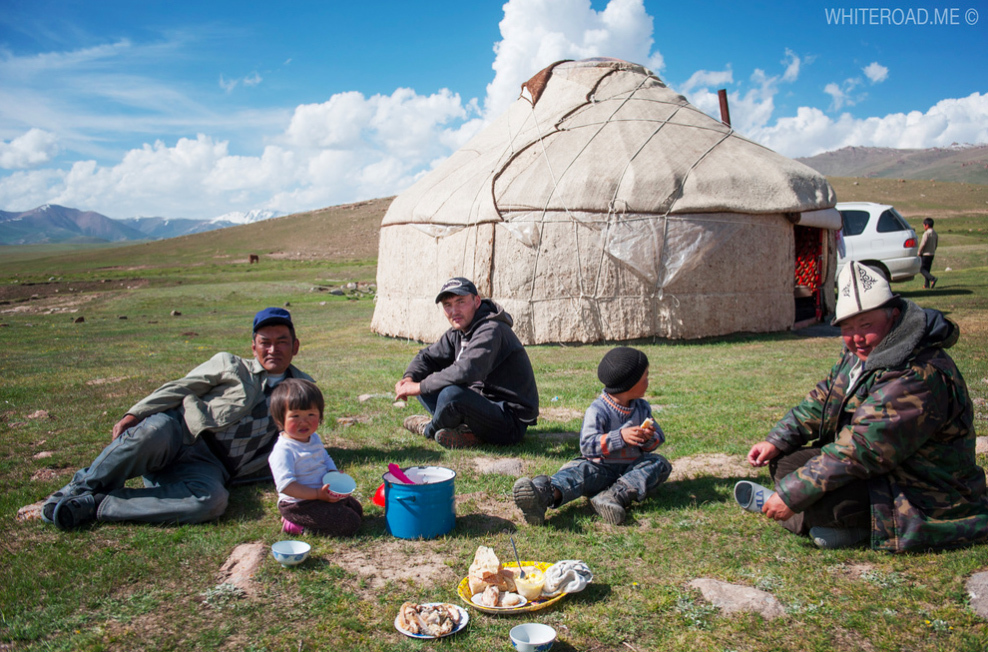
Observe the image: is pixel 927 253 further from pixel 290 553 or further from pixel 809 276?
pixel 290 553

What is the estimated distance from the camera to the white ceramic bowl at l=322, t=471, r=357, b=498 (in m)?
3.01

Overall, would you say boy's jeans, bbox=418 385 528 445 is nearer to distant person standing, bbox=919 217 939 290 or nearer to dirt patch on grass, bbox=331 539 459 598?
dirt patch on grass, bbox=331 539 459 598

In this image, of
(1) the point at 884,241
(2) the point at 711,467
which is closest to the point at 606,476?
(2) the point at 711,467

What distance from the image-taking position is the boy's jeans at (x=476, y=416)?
167 inches

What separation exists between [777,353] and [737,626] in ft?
20.1

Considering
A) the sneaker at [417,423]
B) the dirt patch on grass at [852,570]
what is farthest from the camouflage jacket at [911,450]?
the sneaker at [417,423]

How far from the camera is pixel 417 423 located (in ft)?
15.7

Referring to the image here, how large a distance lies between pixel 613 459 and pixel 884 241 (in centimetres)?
1187

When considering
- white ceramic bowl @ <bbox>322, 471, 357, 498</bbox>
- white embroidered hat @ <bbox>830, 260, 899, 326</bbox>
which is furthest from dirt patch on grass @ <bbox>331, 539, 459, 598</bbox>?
white embroidered hat @ <bbox>830, 260, 899, 326</bbox>

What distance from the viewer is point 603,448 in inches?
127

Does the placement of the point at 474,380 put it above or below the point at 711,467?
above

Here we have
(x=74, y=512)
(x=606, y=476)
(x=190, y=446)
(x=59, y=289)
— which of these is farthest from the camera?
(x=59, y=289)

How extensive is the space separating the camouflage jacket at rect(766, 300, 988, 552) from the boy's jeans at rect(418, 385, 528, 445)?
1972mm

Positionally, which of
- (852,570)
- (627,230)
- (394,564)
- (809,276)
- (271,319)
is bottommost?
(394,564)
